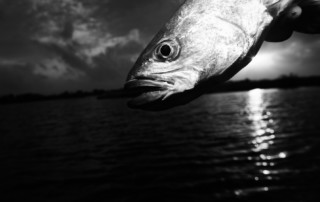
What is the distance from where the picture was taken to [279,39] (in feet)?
9.41

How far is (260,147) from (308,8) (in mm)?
22331

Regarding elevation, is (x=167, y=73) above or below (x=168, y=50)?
below

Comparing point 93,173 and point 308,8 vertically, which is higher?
point 308,8

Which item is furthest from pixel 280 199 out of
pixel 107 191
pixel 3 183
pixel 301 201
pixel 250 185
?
pixel 3 183

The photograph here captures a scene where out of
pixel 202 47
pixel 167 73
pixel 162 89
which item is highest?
pixel 202 47

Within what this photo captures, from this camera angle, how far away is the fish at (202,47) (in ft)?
7.69

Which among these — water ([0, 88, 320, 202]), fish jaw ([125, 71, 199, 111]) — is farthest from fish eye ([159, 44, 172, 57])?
A: water ([0, 88, 320, 202])

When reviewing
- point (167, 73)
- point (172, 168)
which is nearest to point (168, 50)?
point (167, 73)

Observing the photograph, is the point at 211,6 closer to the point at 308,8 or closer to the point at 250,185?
the point at 308,8

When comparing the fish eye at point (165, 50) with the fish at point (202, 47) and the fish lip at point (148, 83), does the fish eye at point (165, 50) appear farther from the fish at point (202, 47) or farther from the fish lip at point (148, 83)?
the fish lip at point (148, 83)

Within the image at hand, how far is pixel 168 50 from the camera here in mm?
2494

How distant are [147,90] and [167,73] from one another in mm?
245

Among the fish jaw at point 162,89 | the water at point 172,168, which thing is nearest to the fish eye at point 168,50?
the fish jaw at point 162,89

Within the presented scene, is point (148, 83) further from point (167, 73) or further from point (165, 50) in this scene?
point (165, 50)
